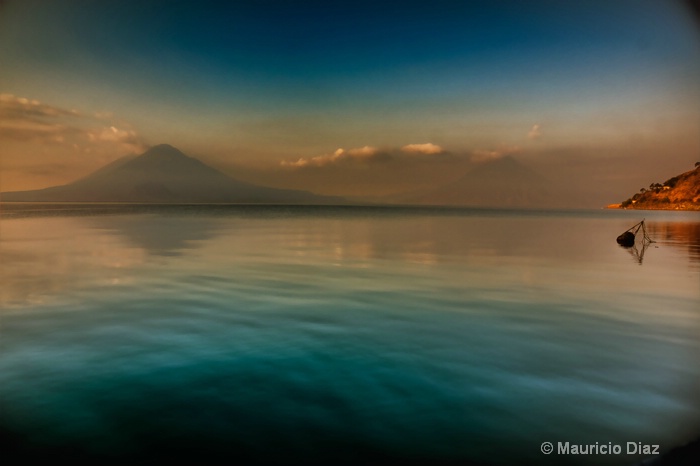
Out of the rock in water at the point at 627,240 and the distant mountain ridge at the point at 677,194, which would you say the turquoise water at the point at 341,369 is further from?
the distant mountain ridge at the point at 677,194

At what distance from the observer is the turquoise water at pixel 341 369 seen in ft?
15.7

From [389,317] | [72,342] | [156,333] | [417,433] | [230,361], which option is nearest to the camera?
[417,433]

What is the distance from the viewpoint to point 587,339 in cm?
887

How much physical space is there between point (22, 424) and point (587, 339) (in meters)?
9.49

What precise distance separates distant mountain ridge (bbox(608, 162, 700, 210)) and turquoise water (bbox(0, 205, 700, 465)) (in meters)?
161

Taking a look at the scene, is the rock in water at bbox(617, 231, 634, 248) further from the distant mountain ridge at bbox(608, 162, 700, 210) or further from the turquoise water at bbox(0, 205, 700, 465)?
the distant mountain ridge at bbox(608, 162, 700, 210)

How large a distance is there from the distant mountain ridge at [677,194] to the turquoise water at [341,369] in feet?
529

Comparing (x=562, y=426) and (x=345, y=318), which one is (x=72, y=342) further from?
(x=562, y=426)

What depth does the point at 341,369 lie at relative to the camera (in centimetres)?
688

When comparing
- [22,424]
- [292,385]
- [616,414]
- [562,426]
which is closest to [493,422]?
[562,426]

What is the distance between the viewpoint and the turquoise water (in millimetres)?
4785

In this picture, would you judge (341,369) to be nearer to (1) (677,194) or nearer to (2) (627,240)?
(2) (627,240)

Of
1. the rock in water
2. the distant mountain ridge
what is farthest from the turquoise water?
the distant mountain ridge

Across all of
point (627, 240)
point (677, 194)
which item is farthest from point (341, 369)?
point (677, 194)
